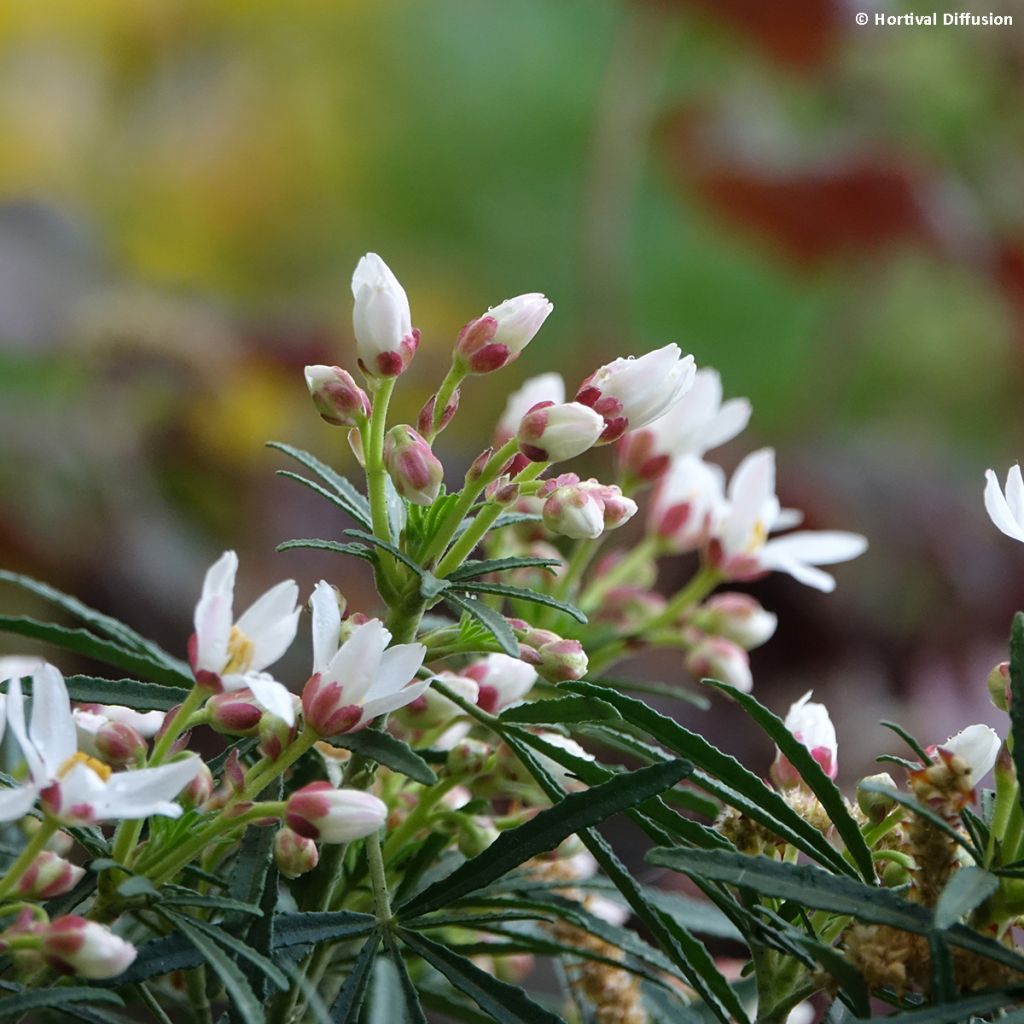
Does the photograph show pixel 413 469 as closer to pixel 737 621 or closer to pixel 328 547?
pixel 328 547

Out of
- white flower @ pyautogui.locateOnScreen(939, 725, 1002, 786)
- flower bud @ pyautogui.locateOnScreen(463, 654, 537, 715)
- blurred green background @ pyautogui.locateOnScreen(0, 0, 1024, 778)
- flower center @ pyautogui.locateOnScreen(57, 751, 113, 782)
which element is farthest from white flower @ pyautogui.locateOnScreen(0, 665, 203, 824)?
blurred green background @ pyautogui.locateOnScreen(0, 0, 1024, 778)

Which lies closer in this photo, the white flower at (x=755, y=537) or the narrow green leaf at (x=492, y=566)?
the narrow green leaf at (x=492, y=566)

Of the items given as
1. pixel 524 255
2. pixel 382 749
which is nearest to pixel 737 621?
pixel 382 749

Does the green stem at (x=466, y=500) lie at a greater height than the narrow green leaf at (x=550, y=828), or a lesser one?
greater

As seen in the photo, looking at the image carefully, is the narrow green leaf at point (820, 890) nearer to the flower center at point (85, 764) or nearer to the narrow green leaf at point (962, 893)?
the narrow green leaf at point (962, 893)

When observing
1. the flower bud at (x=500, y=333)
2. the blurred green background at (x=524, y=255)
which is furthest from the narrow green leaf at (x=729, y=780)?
the blurred green background at (x=524, y=255)

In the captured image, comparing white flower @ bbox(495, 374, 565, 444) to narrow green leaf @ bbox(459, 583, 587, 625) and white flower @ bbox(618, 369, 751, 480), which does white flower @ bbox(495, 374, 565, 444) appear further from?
narrow green leaf @ bbox(459, 583, 587, 625)

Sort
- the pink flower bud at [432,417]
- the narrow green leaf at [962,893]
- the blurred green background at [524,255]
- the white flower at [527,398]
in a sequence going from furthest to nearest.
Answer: the blurred green background at [524,255], the white flower at [527,398], the pink flower bud at [432,417], the narrow green leaf at [962,893]
